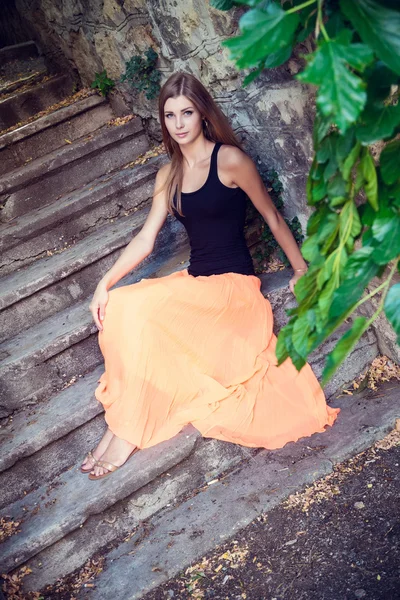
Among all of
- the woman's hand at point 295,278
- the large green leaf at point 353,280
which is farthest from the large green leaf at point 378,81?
the woman's hand at point 295,278

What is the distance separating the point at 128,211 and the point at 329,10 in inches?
114

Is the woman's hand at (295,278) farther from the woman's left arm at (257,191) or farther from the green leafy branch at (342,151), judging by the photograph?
the green leafy branch at (342,151)

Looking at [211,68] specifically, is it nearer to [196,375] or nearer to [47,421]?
[196,375]

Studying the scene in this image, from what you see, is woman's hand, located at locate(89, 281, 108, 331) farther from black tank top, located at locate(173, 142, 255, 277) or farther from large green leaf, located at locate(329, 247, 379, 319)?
large green leaf, located at locate(329, 247, 379, 319)

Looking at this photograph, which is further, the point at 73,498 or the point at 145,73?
the point at 145,73

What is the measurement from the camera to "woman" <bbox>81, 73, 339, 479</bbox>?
2656 millimetres

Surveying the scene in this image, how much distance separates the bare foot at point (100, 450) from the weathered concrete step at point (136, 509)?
24 centimetres

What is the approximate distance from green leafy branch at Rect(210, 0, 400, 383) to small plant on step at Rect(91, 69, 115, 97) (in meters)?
3.16

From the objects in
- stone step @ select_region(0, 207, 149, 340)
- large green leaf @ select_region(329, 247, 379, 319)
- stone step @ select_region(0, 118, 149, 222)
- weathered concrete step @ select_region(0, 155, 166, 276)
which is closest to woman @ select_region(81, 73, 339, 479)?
stone step @ select_region(0, 207, 149, 340)

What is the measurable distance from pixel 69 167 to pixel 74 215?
43 centimetres

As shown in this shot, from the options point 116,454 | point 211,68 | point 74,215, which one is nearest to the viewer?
point 116,454

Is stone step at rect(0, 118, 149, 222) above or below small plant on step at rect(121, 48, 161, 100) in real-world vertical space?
below

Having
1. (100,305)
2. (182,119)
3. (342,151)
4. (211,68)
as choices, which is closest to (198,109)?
(182,119)

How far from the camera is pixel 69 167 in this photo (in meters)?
3.91
